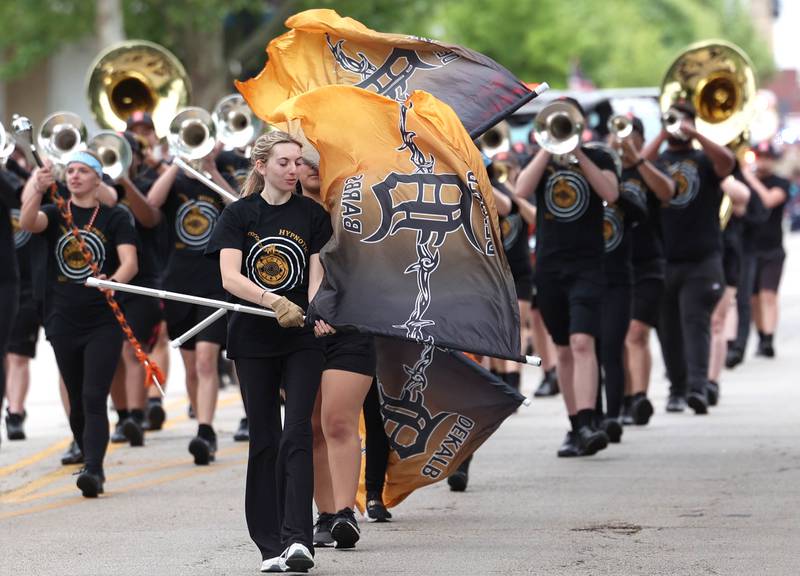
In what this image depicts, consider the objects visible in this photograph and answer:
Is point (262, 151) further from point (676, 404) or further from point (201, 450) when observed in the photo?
point (676, 404)

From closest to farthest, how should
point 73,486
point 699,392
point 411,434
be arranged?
1. point 411,434
2. point 73,486
3. point 699,392

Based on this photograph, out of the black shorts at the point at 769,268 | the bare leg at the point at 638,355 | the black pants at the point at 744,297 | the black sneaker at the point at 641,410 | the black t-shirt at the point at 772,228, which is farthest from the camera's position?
the black shorts at the point at 769,268

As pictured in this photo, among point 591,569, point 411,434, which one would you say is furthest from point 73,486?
point 591,569

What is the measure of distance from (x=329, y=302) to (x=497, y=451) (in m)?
4.56

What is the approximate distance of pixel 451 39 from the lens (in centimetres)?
5884

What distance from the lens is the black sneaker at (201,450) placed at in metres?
11.8

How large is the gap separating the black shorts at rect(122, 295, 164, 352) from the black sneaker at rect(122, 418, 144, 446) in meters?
0.48

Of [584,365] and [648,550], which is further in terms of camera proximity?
[584,365]

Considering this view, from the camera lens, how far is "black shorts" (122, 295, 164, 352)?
12.9 metres

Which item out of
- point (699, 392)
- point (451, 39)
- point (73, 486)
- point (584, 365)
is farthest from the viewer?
point (451, 39)

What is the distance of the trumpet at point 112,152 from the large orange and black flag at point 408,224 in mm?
3307

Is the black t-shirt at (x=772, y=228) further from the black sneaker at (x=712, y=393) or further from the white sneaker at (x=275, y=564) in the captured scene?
the white sneaker at (x=275, y=564)

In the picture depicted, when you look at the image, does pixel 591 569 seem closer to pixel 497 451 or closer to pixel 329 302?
pixel 329 302

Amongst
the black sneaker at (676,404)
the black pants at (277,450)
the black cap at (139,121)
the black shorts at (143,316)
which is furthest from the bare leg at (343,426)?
the black sneaker at (676,404)
